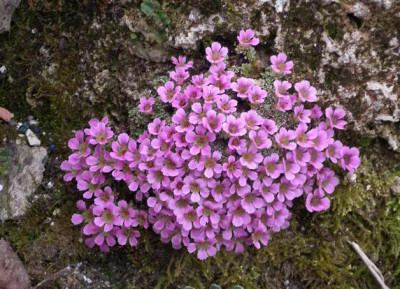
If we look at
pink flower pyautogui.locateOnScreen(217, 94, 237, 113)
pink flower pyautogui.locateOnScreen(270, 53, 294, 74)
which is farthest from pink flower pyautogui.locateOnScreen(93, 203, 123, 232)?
pink flower pyautogui.locateOnScreen(270, 53, 294, 74)

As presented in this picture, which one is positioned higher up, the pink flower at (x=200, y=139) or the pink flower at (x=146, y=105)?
the pink flower at (x=200, y=139)

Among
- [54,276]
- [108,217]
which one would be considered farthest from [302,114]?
[54,276]

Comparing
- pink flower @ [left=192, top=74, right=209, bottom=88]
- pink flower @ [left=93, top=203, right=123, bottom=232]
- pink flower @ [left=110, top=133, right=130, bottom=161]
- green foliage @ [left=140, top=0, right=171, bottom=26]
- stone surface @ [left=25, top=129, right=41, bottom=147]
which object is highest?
green foliage @ [left=140, top=0, right=171, bottom=26]

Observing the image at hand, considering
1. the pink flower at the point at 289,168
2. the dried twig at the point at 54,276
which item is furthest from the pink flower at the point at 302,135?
the dried twig at the point at 54,276

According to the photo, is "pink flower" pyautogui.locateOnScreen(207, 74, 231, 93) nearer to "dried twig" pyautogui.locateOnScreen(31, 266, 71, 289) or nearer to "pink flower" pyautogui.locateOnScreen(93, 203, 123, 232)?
"pink flower" pyautogui.locateOnScreen(93, 203, 123, 232)

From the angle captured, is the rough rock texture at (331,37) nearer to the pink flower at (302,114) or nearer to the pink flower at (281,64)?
the pink flower at (281,64)

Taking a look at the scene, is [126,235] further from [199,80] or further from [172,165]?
[199,80]
